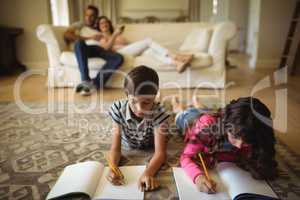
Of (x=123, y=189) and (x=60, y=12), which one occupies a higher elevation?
(x=60, y=12)

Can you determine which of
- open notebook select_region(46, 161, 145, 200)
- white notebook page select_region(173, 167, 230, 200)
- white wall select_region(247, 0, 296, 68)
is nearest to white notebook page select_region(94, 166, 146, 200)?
open notebook select_region(46, 161, 145, 200)

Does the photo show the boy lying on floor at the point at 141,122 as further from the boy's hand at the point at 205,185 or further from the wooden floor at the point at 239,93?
the wooden floor at the point at 239,93

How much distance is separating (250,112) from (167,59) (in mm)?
1896

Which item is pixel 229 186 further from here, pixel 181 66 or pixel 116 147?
pixel 181 66

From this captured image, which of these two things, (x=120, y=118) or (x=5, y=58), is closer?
(x=120, y=118)

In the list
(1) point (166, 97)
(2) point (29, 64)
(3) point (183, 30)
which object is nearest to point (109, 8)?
(2) point (29, 64)

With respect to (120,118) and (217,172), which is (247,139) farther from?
(120,118)

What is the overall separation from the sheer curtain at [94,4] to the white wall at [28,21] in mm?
1235

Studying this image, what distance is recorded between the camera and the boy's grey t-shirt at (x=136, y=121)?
1.27m

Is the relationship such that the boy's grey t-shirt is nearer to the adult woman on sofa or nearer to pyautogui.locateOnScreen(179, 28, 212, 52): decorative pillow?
the adult woman on sofa

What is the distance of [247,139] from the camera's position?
1.01 meters

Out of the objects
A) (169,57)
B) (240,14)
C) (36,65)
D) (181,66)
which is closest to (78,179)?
(181,66)

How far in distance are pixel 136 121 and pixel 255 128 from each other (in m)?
0.50

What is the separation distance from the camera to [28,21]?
417 cm
